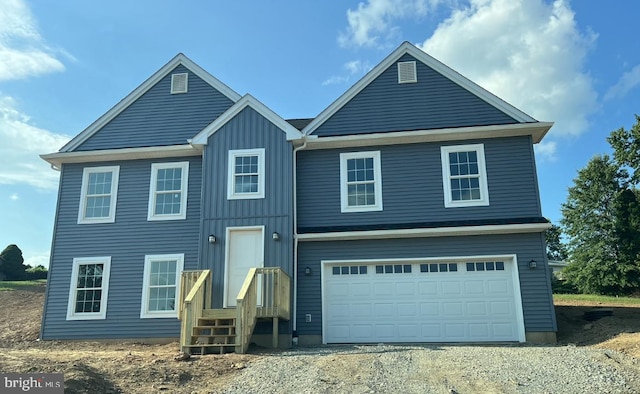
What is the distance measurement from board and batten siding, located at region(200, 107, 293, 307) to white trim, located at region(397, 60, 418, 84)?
383cm

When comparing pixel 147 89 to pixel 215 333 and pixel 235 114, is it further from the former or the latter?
pixel 215 333

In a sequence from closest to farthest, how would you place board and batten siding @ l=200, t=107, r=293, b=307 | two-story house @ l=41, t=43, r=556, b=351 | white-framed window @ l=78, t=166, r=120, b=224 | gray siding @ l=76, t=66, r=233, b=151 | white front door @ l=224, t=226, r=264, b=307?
1. two-story house @ l=41, t=43, r=556, b=351
2. white front door @ l=224, t=226, r=264, b=307
3. board and batten siding @ l=200, t=107, r=293, b=307
4. white-framed window @ l=78, t=166, r=120, b=224
5. gray siding @ l=76, t=66, r=233, b=151

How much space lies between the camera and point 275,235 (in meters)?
13.0

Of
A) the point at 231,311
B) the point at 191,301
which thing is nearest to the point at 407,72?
the point at 231,311

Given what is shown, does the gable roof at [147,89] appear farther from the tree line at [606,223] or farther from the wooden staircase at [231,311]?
the tree line at [606,223]

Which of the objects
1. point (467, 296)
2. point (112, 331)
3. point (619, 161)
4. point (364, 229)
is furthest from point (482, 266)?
point (619, 161)

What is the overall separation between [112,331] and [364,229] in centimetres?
734

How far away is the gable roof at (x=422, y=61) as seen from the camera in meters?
14.0

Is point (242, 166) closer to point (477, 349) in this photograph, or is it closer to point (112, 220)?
point (112, 220)

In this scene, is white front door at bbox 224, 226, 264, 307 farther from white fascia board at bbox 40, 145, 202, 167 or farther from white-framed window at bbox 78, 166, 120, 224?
white-framed window at bbox 78, 166, 120, 224

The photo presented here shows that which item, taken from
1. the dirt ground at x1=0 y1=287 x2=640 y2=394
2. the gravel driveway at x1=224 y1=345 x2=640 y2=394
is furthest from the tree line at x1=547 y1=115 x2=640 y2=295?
the gravel driveway at x1=224 y1=345 x2=640 y2=394

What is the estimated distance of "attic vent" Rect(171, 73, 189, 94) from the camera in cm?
1584

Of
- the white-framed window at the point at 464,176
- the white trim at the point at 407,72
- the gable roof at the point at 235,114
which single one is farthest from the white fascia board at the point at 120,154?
the white-framed window at the point at 464,176

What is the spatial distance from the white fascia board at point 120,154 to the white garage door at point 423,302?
215 inches
